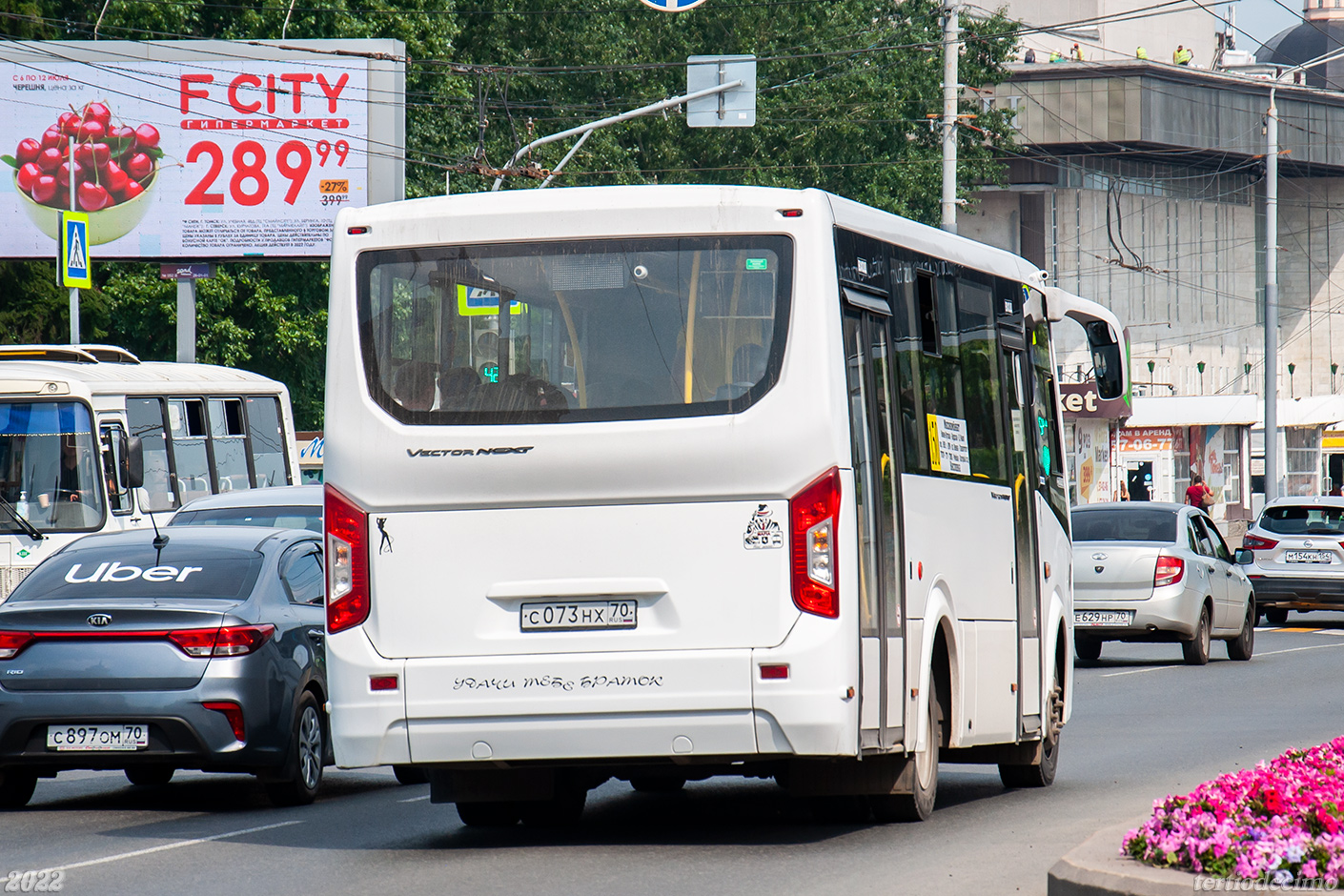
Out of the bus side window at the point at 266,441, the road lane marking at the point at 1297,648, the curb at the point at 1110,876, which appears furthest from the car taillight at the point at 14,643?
the road lane marking at the point at 1297,648

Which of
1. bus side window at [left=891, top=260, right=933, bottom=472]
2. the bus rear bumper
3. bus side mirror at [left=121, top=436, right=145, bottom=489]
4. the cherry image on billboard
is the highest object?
the cherry image on billboard

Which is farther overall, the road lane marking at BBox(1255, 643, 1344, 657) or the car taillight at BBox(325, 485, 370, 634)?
the road lane marking at BBox(1255, 643, 1344, 657)

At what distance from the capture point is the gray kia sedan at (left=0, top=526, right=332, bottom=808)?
35.0ft

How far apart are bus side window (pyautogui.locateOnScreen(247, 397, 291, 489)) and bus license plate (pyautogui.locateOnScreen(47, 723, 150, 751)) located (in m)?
13.5

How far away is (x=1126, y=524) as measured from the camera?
2255 cm

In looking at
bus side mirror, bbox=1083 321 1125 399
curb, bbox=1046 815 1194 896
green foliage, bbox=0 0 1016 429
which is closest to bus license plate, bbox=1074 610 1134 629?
bus side mirror, bbox=1083 321 1125 399

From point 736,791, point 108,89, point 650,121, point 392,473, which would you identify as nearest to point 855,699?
point 392,473

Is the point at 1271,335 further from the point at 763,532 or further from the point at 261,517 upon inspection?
the point at 763,532

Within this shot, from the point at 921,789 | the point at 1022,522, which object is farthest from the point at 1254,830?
the point at 1022,522

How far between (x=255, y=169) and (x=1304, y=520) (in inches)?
675

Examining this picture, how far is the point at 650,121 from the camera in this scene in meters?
58.6

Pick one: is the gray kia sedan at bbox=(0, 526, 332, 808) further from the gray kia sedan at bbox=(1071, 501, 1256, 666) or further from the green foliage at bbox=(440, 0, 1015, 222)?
the green foliage at bbox=(440, 0, 1015, 222)

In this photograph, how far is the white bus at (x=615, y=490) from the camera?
341 inches

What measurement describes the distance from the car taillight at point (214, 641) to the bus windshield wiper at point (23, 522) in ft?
29.9
